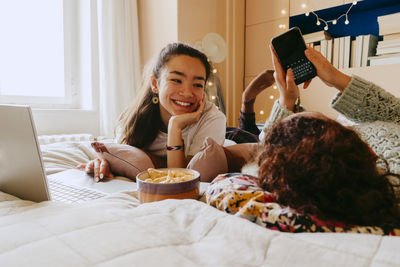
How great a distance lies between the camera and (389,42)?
6.05ft

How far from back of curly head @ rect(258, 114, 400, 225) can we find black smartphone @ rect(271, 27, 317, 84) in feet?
1.44

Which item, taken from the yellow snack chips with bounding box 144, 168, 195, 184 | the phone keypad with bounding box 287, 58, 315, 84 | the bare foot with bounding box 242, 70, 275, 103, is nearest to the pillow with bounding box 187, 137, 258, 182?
the yellow snack chips with bounding box 144, 168, 195, 184

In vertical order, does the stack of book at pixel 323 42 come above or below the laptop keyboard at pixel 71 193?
above

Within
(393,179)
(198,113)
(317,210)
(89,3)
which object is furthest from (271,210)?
(89,3)

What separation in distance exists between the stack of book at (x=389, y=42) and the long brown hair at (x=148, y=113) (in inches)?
55.3

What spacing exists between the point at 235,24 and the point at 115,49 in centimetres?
114

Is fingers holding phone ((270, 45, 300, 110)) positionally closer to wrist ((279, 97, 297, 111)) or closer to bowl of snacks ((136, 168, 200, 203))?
wrist ((279, 97, 297, 111))

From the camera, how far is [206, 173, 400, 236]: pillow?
1.25 ft

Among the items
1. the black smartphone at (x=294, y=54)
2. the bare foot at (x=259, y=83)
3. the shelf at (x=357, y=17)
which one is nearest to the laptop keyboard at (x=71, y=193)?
the black smartphone at (x=294, y=54)

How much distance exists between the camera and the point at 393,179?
498 mm

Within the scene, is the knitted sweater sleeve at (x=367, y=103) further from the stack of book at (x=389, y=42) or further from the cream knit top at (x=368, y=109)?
the stack of book at (x=389, y=42)

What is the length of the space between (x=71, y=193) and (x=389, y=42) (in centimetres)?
215

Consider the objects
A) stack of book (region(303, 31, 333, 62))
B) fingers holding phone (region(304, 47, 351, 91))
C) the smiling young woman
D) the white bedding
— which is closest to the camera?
the white bedding

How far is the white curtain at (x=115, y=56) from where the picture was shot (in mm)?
2250
